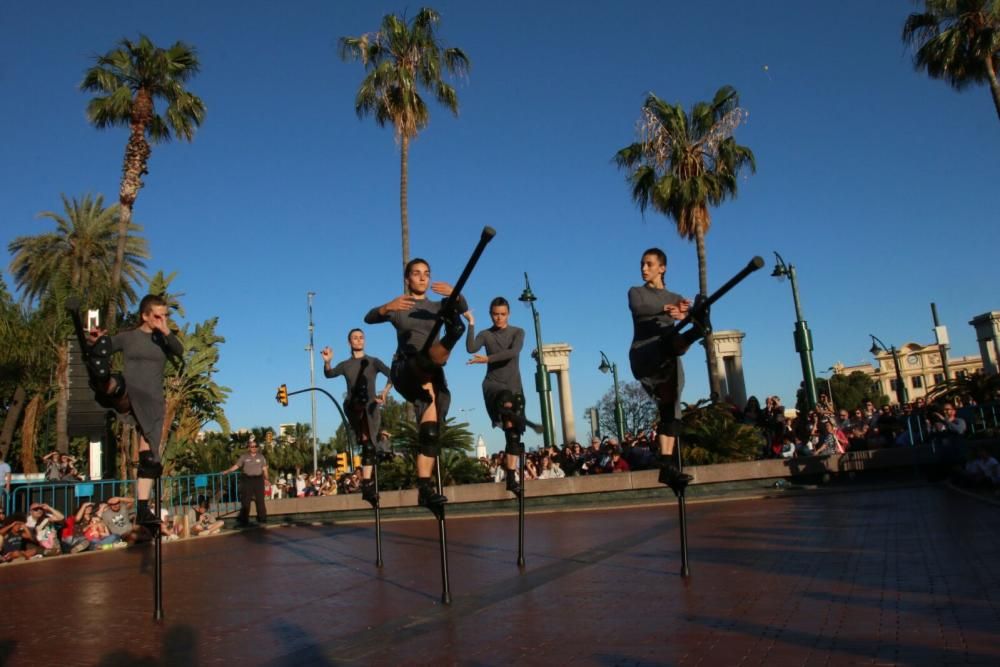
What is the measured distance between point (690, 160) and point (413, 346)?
22.2 m

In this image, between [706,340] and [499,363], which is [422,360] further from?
[706,340]

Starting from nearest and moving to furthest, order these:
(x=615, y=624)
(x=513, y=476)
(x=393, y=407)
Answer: (x=615, y=624), (x=513, y=476), (x=393, y=407)

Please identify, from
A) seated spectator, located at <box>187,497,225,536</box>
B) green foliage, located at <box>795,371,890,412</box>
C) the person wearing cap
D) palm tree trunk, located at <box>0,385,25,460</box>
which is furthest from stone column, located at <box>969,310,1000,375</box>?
green foliage, located at <box>795,371,890,412</box>

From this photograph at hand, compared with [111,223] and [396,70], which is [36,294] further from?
[396,70]

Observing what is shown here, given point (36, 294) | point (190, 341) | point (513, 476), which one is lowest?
point (513, 476)

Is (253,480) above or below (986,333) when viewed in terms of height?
below

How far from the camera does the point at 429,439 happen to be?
21.9 feet

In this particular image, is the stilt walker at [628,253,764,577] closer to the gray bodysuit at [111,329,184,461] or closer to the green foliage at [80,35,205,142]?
the gray bodysuit at [111,329,184,461]

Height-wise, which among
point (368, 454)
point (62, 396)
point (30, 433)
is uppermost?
point (62, 396)

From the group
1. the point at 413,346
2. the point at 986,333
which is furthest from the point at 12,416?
the point at 986,333

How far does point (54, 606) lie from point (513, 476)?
15.1 ft

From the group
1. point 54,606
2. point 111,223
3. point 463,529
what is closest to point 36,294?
point 111,223

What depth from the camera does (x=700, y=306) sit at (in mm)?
6113

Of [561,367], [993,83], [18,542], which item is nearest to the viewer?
[18,542]
